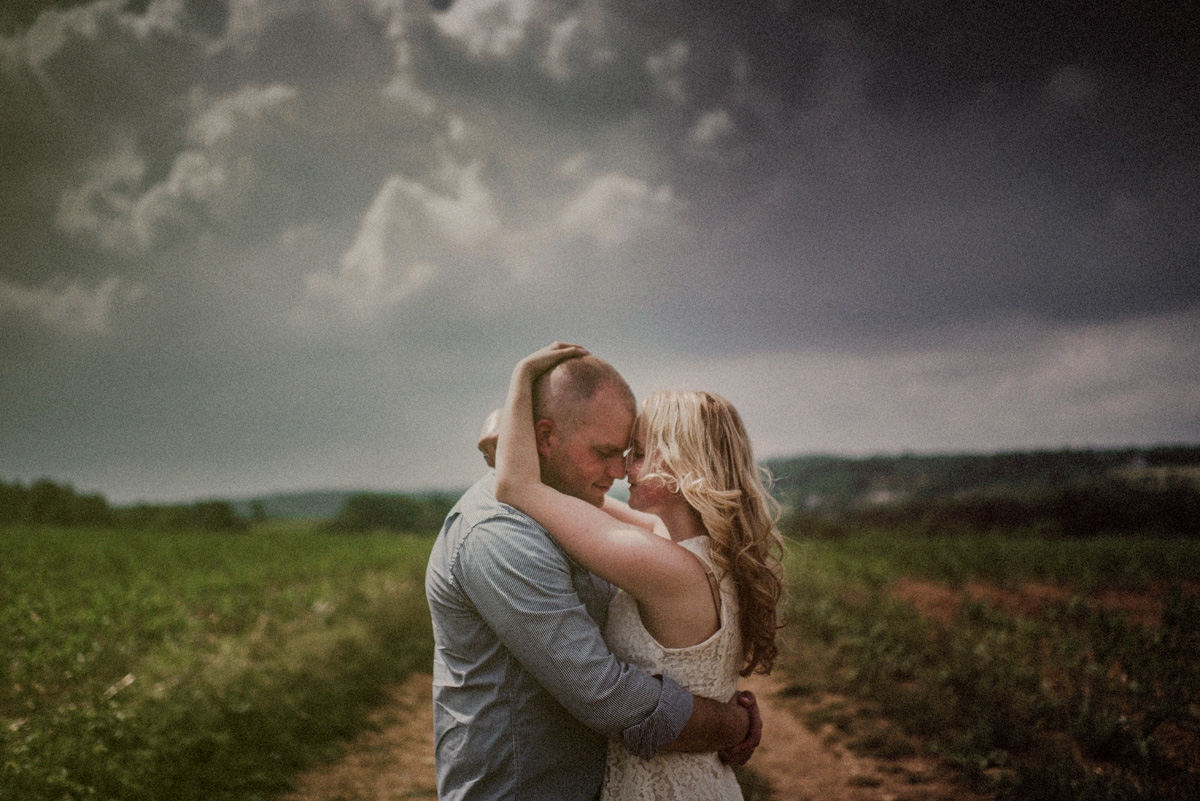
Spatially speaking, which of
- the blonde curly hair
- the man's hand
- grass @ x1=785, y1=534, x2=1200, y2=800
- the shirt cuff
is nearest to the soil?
grass @ x1=785, y1=534, x2=1200, y2=800

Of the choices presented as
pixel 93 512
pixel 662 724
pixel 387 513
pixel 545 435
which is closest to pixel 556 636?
pixel 662 724

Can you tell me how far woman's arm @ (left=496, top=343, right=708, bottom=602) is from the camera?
2055mm

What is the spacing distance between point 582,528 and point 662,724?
663 millimetres

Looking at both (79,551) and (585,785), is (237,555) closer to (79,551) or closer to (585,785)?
(79,551)

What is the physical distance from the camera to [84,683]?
4656 millimetres

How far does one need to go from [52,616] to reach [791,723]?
7104 millimetres

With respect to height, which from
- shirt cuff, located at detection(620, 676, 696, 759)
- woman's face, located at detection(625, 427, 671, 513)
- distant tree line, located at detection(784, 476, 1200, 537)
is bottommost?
distant tree line, located at detection(784, 476, 1200, 537)

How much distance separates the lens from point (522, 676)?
2111 mm

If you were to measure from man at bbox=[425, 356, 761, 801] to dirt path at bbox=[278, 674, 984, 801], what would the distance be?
3536mm

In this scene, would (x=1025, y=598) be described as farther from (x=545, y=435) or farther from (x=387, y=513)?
(x=387, y=513)

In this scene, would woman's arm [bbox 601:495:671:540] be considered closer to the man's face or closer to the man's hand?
the man's face

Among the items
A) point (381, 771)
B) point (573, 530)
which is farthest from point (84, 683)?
point (573, 530)

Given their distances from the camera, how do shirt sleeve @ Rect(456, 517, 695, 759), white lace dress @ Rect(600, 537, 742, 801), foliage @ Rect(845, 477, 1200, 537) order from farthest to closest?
foliage @ Rect(845, 477, 1200, 537) < white lace dress @ Rect(600, 537, 742, 801) < shirt sleeve @ Rect(456, 517, 695, 759)

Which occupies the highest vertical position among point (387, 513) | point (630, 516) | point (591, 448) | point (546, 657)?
point (591, 448)
